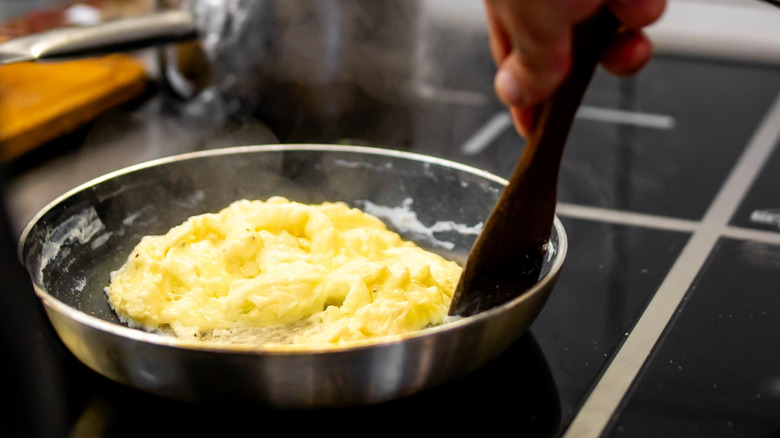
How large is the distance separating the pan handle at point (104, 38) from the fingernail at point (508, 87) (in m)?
0.62

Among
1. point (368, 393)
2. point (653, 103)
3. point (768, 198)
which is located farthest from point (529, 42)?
point (653, 103)

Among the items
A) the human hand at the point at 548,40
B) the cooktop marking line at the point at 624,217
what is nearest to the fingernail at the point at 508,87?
the human hand at the point at 548,40

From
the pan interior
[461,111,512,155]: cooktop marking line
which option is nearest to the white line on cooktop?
[461,111,512,155]: cooktop marking line

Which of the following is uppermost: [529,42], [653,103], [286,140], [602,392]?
[529,42]

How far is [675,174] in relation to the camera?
135 cm

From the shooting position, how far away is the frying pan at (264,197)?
1.86 feet

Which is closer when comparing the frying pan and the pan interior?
the frying pan

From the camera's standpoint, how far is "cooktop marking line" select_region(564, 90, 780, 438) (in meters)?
0.67

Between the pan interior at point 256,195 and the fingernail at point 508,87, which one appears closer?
the fingernail at point 508,87

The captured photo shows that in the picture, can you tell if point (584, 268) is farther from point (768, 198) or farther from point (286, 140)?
point (286, 140)

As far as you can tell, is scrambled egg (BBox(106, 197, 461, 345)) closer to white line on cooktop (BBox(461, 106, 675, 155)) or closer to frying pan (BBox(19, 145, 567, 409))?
frying pan (BBox(19, 145, 567, 409))

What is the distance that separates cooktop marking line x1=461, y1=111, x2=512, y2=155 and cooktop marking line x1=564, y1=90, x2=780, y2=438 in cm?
43

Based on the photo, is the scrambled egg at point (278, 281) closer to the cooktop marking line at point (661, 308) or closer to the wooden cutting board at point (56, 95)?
the cooktop marking line at point (661, 308)

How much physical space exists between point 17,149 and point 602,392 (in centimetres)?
102
